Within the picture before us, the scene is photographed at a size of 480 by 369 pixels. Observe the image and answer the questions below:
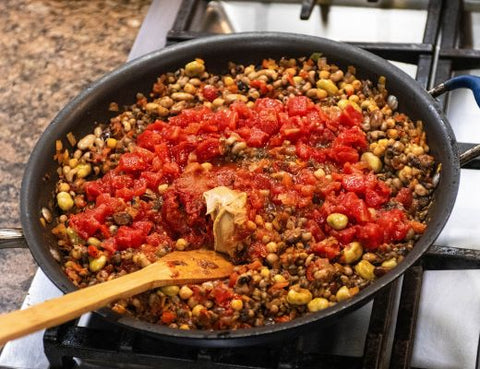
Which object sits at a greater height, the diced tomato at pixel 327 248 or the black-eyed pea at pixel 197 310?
the diced tomato at pixel 327 248

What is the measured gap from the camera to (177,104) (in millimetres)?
1778

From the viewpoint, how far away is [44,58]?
7.57ft

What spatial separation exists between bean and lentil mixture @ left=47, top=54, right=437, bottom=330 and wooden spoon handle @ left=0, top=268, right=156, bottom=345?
0.09 meters

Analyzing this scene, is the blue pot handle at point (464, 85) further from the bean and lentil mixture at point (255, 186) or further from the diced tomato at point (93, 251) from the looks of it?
the diced tomato at point (93, 251)

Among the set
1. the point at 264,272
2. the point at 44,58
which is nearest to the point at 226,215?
the point at 264,272

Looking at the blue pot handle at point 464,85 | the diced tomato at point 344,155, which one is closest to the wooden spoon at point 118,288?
the diced tomato at point 344,155

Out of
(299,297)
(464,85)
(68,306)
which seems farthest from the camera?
(464,85)

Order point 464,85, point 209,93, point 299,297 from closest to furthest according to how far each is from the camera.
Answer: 1. point 299,297
2. point 464,85
3. point 209,93

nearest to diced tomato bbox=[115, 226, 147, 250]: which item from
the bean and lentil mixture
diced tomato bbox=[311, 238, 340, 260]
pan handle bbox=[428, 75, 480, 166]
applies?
the bean and lentil mixture

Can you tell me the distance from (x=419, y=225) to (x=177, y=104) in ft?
2.07

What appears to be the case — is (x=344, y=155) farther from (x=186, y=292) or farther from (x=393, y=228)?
(x=186, y=292)

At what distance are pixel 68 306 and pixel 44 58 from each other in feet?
4.21

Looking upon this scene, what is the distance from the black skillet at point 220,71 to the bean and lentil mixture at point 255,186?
0.02 metres

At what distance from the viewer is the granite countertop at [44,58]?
2053 millimetres
